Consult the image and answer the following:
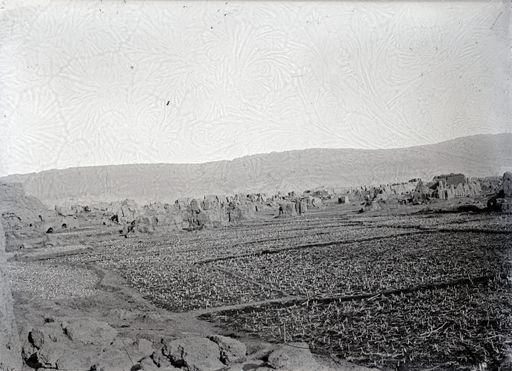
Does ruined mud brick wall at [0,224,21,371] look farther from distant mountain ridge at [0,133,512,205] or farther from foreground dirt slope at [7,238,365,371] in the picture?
distant mountain ridge at [0,133,512,205]

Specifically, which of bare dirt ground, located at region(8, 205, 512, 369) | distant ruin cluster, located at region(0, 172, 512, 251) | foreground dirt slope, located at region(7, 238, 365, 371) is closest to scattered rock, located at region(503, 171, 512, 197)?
distant ruin cluster, located at region(0, 172, 512, 251)

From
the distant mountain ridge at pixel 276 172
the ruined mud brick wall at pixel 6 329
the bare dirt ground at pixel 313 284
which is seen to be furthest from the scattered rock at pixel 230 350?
the ruined mud brick wall at pixel 6 329

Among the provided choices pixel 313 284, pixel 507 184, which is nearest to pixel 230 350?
pixel 313 284

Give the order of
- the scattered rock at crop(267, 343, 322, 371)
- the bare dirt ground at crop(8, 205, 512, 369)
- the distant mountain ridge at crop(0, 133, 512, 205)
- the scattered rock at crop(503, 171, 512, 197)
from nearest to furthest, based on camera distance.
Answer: the scattered rock at crop(267, 343, 322, 371) → the bare dirt ground at crop(8, 205, 512, 369) → the distant mountain ridge at crop(0, 133, 512, 205) → the scattered rock at crop(503, 171, 512, 197)

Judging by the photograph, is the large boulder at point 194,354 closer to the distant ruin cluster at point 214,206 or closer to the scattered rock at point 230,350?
the scattered rock at point 230,350

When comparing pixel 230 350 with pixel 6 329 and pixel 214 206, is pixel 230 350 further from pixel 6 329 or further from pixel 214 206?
pixel 6 329

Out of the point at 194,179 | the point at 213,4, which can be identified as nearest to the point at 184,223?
the point at 194,179
